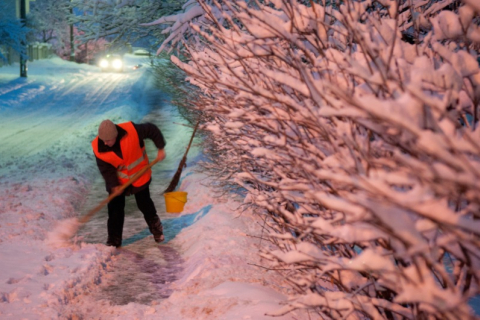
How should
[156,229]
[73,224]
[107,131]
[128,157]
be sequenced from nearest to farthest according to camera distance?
[107,131]
[128,157]
[156,229]
[73,224]

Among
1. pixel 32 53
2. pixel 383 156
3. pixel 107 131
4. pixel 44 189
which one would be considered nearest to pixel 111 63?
pixel 32 53

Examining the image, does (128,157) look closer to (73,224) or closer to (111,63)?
(73,224)

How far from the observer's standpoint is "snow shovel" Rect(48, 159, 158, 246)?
6582mm

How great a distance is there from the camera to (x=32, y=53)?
4662cm

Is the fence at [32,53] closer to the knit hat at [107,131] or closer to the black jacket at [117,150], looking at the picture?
the black jacket at [117,150]

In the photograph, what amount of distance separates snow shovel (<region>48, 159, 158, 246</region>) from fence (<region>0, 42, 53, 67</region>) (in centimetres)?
3473

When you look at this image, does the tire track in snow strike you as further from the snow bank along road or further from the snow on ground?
the snow on ground

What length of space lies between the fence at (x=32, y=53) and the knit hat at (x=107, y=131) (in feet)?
119

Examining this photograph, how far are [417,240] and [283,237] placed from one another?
1.32 metres

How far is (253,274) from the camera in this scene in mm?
5219

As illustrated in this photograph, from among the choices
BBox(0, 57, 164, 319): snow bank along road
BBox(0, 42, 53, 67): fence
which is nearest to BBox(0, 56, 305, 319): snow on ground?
BBox(0, 57, 164, 319): snow bank along road

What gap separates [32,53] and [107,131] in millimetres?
44277

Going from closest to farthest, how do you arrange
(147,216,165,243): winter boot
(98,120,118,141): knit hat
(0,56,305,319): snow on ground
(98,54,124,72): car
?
(0,56,305,319): snow on ground, (98,120,118,141): knit hat, (147,216,165,243): winter boot, (98,54,124,72): car

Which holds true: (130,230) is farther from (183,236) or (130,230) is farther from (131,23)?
(131,23)
